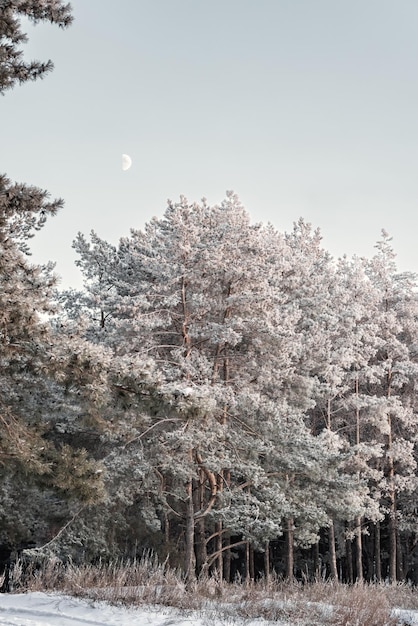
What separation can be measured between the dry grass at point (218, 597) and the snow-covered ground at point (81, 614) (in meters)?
0.29

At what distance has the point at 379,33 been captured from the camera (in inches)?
599

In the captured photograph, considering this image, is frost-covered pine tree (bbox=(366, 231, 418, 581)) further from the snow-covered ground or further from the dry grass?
the snow-covered ground

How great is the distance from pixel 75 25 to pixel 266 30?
6998 mm

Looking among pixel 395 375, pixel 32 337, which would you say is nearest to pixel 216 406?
pixel 32 337

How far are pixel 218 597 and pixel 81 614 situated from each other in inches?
111

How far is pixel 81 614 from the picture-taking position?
308 inches

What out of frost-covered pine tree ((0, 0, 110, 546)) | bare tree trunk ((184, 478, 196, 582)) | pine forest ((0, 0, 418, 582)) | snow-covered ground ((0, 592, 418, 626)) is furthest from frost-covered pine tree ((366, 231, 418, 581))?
snow-covered ground ((0, 592, 418, 626))

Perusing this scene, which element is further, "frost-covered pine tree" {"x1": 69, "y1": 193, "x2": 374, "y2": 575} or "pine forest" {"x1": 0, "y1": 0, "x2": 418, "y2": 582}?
"frost-covered pine tree" {"x1": 69, "y1": 193, "x2": 374, "y2": 575}

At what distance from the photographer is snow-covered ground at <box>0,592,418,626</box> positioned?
7.26m

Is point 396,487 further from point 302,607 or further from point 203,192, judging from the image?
point 302,607

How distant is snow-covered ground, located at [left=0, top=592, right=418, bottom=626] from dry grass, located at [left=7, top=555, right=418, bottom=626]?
0.94 feet

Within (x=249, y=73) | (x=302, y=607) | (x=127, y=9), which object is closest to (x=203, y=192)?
(x=249, y=73)

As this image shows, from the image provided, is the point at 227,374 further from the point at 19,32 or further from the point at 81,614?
the point at 81,614

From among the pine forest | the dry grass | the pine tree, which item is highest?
the pine tree
